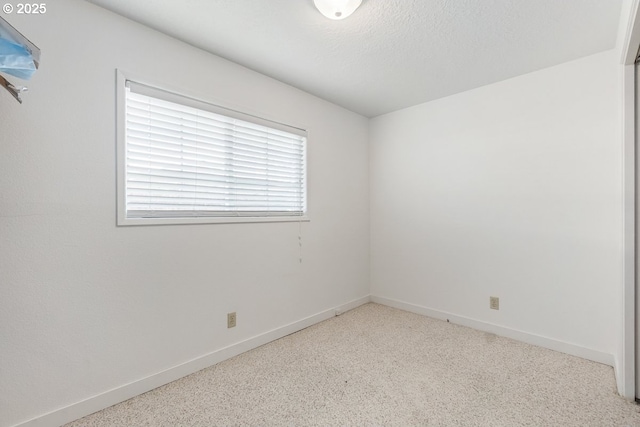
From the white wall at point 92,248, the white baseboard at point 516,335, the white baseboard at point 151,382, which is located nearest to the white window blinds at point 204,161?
the white wall at point 92,248

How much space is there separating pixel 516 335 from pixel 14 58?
11.6 ft

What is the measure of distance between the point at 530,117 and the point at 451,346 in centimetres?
205

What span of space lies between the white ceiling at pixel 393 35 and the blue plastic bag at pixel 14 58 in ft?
3.08

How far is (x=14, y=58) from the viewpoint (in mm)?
972

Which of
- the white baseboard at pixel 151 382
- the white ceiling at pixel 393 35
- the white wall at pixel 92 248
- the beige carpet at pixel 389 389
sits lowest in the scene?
the beige carpet at pixel 389 389

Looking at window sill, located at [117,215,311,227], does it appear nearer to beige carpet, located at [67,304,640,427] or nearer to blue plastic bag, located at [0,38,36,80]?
blue plastic bag, located at [0,38,36,80]

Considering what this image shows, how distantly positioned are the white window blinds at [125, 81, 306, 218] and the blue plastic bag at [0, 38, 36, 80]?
83cm

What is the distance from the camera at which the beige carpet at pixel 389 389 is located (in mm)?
1601

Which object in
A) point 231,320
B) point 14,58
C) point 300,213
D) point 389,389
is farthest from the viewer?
point 300,213

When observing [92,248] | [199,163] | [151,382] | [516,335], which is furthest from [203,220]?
[516,335]

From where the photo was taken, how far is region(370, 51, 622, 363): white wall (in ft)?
7.13

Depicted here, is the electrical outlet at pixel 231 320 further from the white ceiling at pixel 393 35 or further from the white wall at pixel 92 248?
the white ceiling at pixel 393 35

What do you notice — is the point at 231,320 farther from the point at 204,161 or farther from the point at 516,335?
the point at 516,335

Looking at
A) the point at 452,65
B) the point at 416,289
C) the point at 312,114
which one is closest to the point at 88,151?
the point at 312,114
